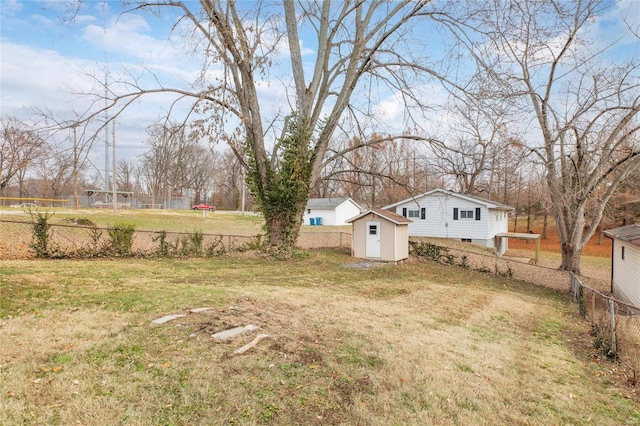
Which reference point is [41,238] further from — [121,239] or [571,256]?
[571,256]

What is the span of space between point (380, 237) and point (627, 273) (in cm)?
826

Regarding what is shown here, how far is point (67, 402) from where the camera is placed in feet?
9.91

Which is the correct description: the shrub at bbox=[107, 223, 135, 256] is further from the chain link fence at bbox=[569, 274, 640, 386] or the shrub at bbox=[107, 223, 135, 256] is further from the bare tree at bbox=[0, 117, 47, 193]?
the chain link fence at bbox=[569, 274, 640, 386]

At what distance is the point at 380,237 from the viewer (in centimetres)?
1567

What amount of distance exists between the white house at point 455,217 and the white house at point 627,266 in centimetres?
1020

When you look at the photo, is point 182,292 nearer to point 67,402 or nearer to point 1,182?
point 67,402

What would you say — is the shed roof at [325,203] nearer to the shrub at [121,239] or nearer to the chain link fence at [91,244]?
the chain link fence at [91,244]

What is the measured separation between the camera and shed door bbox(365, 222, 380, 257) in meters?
15.7

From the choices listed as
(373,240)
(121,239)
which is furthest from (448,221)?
(121,239)

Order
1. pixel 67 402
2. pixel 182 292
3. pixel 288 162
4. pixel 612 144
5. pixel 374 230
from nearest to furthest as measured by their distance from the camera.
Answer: pixel 67 402, pixel 182 292, pixel 288 162, pixel 612 144, pixel 374 230

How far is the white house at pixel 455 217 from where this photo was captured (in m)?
25.0

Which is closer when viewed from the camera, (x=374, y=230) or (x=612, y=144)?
(x=612, y=144)

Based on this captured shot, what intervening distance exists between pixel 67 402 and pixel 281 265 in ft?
31.4

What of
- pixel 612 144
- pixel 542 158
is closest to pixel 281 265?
pixel 542 158
